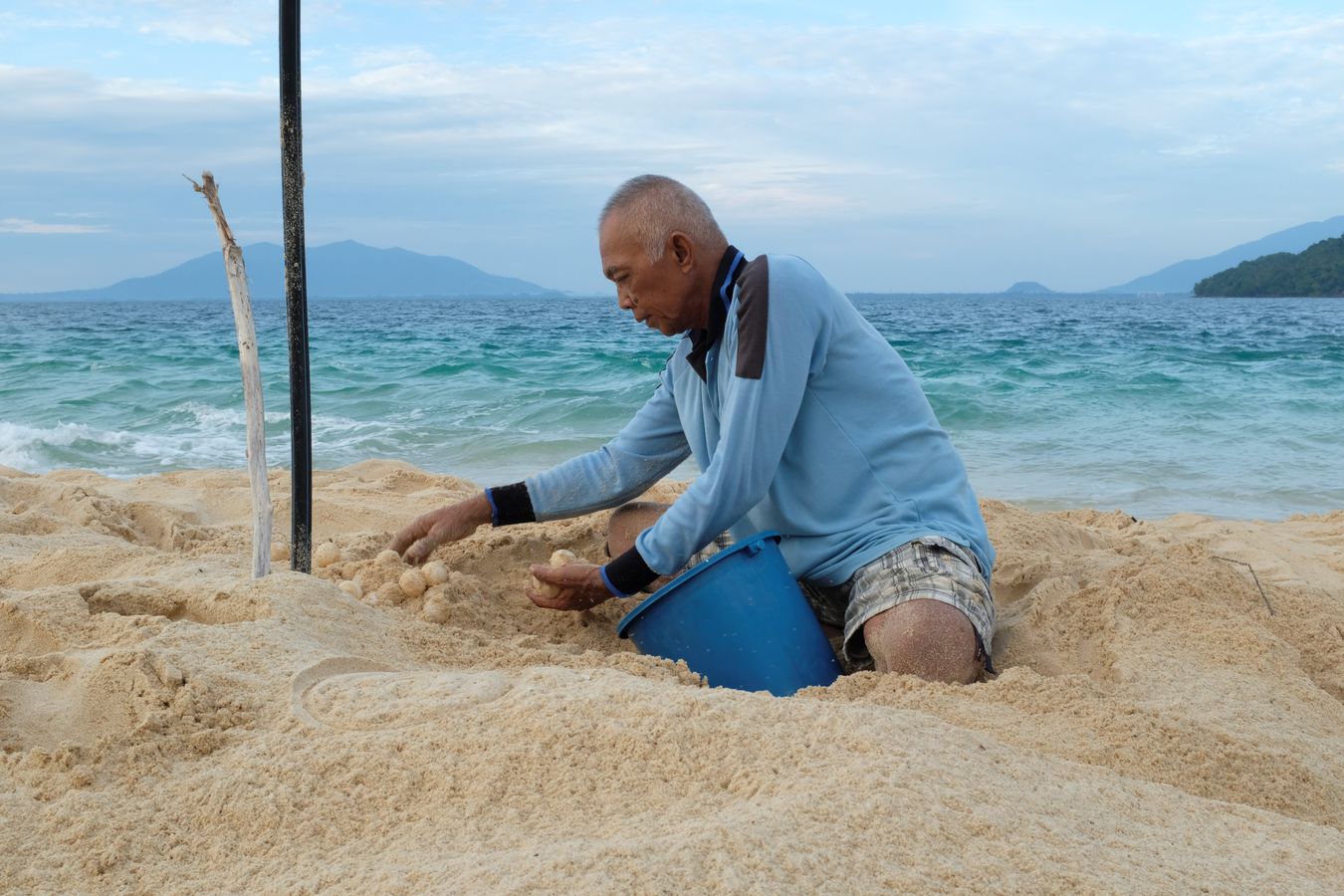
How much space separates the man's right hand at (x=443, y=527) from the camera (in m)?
3.29

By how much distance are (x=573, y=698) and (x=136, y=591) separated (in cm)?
138

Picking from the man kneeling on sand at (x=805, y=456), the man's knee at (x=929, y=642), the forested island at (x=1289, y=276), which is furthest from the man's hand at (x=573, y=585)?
the forested island at (x=1289, y=276)

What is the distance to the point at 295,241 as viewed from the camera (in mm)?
2793

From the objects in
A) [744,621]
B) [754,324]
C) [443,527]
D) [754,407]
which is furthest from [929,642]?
→ [443,527]

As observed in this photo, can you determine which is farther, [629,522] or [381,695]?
[629,522]

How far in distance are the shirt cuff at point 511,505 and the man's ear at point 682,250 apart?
3.12 feet

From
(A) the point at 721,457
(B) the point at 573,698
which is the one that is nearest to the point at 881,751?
(B) the point at 573,698

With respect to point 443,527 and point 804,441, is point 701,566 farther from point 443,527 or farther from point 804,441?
point 443,527

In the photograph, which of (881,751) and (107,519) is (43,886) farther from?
(107,519)

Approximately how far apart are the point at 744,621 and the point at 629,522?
0.86 meters

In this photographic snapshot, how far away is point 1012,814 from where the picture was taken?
5.26 feet

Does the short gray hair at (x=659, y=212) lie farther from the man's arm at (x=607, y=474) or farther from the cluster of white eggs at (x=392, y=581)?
the cluster of white eggs at (x=392, y=581)

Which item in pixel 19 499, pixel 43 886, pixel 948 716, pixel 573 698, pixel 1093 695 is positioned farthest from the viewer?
pixel 19 499

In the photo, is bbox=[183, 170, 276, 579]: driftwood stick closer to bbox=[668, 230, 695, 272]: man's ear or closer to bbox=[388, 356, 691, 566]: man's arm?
bbox=[388, 356, 691, 566]: man's arm
